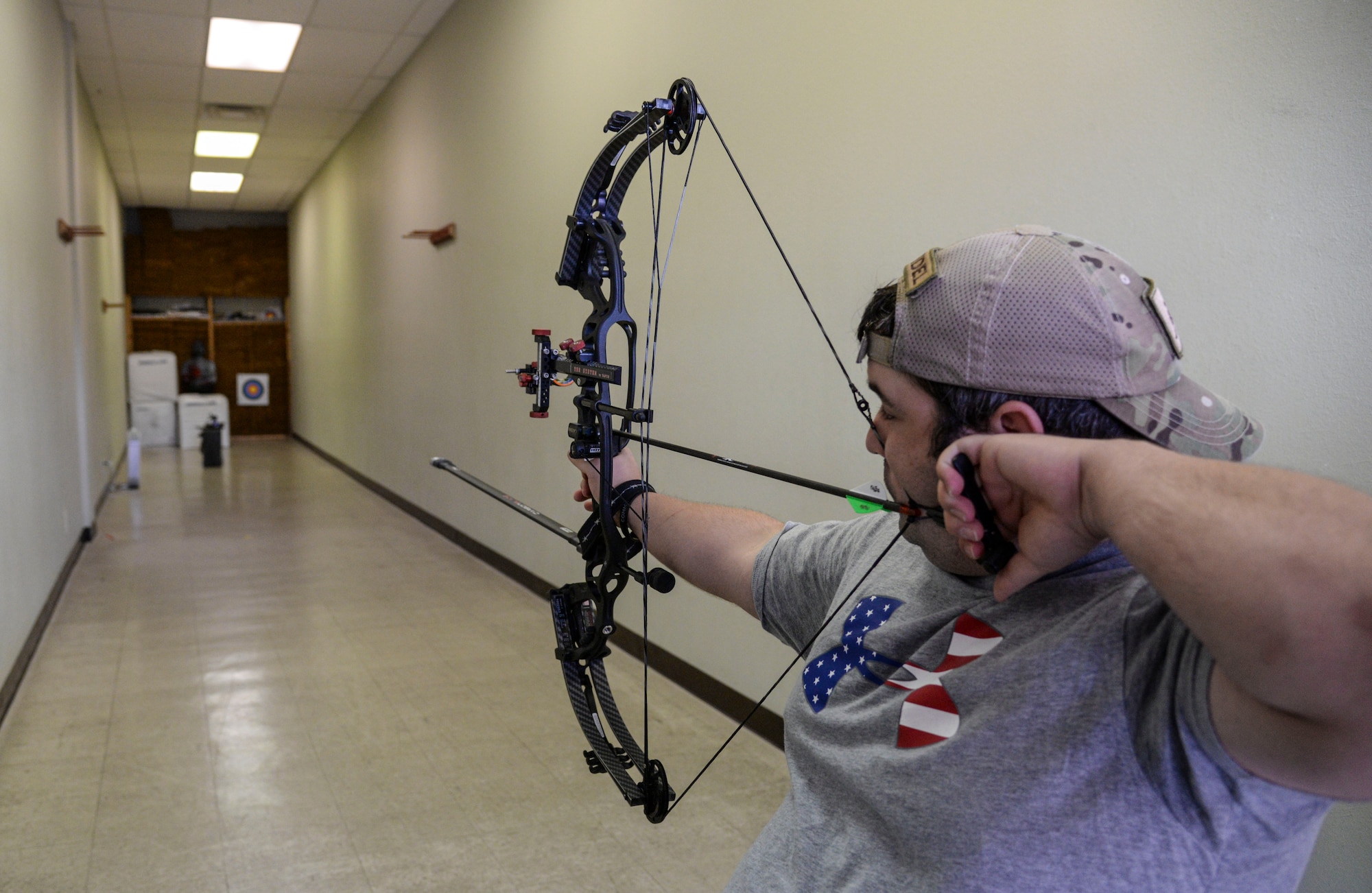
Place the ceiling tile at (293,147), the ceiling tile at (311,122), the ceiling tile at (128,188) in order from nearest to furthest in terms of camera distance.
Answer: the ceiling tile at (311,122) → the ceiling tile at (293,147) → the ceiling tile at (128,188)

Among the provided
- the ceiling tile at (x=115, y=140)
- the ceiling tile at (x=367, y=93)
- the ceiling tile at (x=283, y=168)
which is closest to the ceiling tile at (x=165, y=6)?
the ceiling tile at (x=367, y=93)

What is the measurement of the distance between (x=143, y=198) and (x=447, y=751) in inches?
417

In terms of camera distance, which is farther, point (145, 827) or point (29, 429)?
point (29, 429)

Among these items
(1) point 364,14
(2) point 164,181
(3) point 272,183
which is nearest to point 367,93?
(1) point 364,14

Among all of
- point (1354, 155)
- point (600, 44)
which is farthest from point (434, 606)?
point (1354, 155)

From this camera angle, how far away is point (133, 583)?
15.2 ft

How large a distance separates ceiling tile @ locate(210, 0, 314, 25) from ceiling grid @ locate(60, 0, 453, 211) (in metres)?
0.01

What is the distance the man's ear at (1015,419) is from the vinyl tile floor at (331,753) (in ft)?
5.35

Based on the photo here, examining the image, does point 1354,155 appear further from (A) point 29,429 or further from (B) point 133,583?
(B) point 133,583

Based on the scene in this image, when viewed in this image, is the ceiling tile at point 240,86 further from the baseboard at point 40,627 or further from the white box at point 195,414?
the white box at point 195,414

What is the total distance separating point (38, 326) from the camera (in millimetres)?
4129

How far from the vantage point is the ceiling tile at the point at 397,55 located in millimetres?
5949

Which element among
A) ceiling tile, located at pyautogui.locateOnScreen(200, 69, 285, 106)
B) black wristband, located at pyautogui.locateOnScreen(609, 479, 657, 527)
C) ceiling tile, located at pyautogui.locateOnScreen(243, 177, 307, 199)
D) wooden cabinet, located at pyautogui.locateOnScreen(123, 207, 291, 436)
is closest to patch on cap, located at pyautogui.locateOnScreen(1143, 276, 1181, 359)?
black wristband, located at pyautogui.locateOnScreen(609, 479, 657, 527)

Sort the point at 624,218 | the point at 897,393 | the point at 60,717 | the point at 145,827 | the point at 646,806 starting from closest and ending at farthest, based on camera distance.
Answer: the point at 897,393 < the point at 646,806 < the point at 145,827 < the point at 60,717 < the point at 624,218
